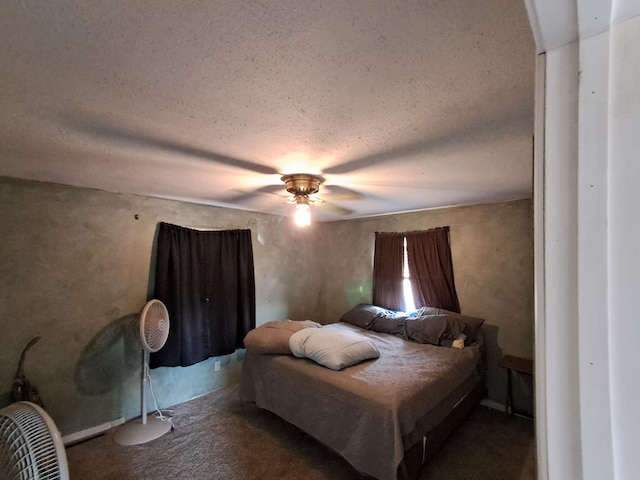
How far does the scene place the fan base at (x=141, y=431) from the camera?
2.46m

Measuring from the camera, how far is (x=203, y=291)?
3.26m

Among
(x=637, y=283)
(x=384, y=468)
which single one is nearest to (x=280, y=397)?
(x=384, y=468)

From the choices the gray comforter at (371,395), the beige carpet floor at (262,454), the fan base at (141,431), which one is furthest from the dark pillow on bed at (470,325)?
the fan base at (141,431)

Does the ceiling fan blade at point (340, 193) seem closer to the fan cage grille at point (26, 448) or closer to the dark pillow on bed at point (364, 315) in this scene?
the dark pillow on bed at point (364, 315)

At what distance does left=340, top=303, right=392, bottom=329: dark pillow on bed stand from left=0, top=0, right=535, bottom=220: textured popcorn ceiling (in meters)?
2.28

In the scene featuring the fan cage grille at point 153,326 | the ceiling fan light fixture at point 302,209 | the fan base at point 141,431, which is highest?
the ceiling fan light fixture at point 302,209

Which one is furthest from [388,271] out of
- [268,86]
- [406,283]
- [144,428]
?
[268,86]

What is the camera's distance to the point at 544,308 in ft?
1.24

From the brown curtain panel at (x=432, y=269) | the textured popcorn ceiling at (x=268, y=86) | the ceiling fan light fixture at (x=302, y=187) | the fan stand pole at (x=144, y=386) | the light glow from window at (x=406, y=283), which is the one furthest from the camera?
the light glow from window at (x=406, y=283)

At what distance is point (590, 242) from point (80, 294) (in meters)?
3.39

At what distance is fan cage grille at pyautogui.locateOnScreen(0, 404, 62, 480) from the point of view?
Answer: 906 millimetres

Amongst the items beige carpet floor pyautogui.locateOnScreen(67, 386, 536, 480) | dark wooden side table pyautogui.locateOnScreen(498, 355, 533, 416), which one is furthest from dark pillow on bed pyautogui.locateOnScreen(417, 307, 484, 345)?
beige carpet floor pyautogui.locateOnScreen(67, 386, 536, 480)

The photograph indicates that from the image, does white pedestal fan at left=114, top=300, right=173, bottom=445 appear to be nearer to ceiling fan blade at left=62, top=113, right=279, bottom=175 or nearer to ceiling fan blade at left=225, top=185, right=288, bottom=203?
ceiling fan blade at left=225, top=185, right=288, bottom=203

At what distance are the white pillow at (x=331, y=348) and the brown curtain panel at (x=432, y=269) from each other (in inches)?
50.2
